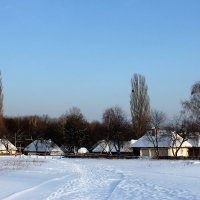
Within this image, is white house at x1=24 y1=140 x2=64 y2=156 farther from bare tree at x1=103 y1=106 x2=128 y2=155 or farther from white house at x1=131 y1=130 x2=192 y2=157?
white house at x1=131 y1=130 x2=192 y2=157

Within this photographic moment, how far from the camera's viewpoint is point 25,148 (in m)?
122

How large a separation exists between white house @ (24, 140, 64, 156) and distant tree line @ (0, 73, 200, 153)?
86.1 inches

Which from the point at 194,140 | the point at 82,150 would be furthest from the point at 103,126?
the point at 194,140

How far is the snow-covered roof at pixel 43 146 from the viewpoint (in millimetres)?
117688

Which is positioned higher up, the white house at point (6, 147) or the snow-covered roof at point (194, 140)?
the white house at point (6, 147)

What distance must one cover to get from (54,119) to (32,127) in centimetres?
1281

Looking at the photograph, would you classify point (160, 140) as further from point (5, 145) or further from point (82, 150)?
point (5, 145)

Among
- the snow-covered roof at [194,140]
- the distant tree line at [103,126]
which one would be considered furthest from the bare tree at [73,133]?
the snow-covered roof at [194,140]

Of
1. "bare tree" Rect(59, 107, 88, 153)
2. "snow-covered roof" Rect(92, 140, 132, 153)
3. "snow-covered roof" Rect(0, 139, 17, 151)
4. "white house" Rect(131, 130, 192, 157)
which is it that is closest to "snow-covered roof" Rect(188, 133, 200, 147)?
"white house" Rect(131, 130, 192, 157)

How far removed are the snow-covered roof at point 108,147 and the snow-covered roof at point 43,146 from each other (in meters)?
10.7

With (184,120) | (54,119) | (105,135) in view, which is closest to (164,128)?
(184,120)

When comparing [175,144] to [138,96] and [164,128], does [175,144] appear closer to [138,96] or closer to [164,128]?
[164,128]

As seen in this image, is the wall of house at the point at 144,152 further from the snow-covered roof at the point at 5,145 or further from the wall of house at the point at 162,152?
the snow-covered roof at the point at 5,145

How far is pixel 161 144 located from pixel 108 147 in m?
25.7
